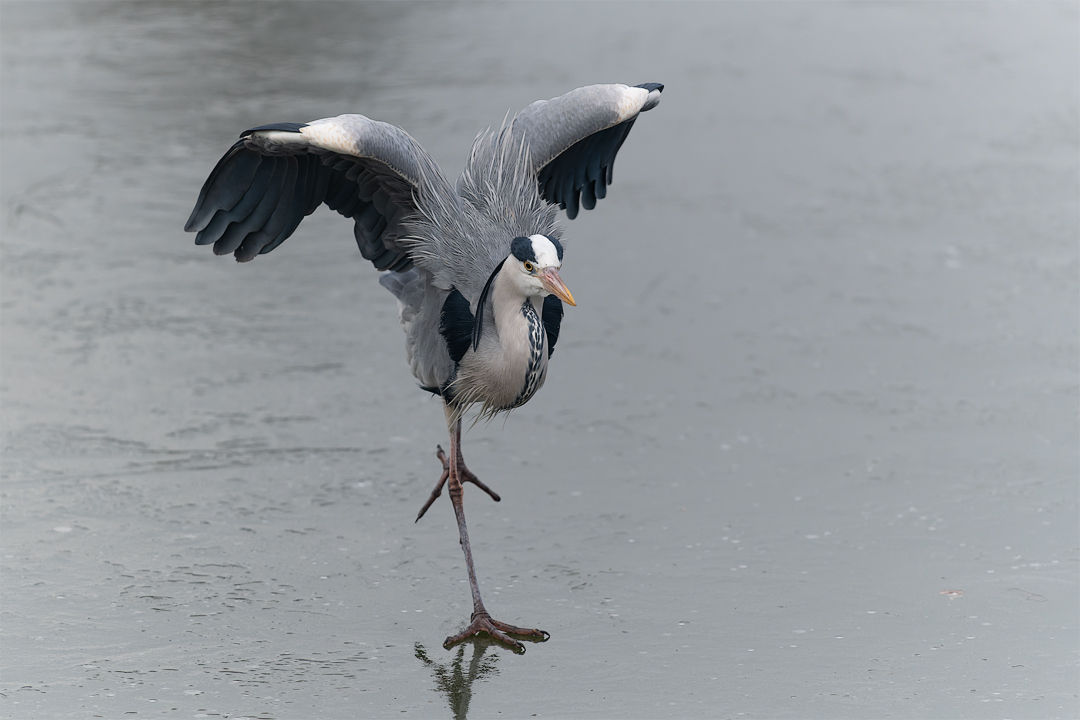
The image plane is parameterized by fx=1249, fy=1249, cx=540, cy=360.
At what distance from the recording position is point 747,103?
36.5 ft

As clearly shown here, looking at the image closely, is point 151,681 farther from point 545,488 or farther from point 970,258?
point 970,258

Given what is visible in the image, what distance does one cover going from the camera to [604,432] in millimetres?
6129

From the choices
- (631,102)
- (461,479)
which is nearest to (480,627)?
(461,479)

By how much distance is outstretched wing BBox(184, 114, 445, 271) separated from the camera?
4.57 meters

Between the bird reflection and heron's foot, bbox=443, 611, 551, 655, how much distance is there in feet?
0.11

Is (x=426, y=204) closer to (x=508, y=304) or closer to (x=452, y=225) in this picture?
(x=452, y=225)

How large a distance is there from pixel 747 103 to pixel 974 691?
7.79 metres

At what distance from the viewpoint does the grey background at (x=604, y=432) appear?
4297mm

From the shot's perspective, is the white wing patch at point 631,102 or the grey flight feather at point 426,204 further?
the white wing patch at point 631,102

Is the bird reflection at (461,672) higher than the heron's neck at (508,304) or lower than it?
lower

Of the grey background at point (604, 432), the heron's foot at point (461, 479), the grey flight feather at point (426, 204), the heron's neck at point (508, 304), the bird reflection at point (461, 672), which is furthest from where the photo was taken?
the heron's foot at point (461, 479)

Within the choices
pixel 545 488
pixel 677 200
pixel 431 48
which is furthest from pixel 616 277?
pixel 431 48

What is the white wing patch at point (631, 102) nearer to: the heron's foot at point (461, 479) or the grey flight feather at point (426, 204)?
the grey flight feather at point (426, 204)

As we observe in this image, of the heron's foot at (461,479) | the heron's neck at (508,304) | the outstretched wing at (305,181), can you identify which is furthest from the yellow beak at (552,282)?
the heron's foot at (461,479)
